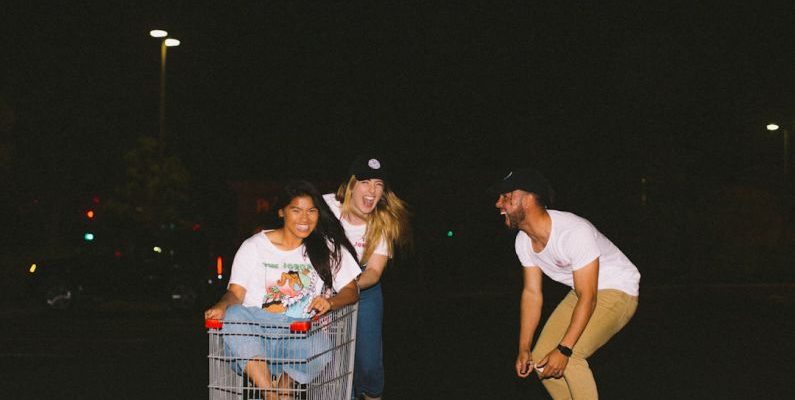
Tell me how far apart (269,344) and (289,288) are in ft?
2.04

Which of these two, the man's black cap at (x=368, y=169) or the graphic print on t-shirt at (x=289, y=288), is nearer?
the graphic print on t-shirt at (x=289, y=288)

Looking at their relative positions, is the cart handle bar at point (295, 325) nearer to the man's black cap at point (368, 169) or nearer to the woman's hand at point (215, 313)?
the woman's hand at point (215, 313)

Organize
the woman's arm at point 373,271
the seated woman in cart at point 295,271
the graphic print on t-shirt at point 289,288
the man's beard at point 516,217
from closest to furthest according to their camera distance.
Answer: the seated woman in cart at point 295,271, the graphic print on t-shirt at point 289,288, the man's beard at point 516,217, the woman's arm at point 373,271

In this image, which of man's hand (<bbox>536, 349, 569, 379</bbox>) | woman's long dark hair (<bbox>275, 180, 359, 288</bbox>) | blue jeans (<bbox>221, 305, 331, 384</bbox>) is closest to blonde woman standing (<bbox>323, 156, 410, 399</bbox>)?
woman's long dark hair (<bbox>275, 180, 359, 288</bbox>)

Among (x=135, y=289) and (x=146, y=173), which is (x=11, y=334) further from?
(x=146, y=173)

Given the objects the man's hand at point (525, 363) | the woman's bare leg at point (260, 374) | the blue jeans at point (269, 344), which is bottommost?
the man's hand at point (525, 363)

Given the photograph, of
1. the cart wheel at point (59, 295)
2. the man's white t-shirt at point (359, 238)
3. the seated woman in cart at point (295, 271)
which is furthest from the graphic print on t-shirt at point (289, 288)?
the cart wheel at point (59, 295)

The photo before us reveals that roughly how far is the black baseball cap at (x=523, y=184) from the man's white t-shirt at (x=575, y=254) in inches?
6.7

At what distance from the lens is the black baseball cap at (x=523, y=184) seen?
595 centimetres

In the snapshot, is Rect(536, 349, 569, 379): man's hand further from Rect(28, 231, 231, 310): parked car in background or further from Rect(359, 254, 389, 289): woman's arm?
Rect(28, 231, 231, 310): parked car in background

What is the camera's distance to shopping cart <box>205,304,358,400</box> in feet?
15.7

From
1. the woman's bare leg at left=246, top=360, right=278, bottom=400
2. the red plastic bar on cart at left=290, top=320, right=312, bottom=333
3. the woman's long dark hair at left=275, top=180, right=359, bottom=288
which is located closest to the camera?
the red plastic bar on cart at left=290, top=320, right=312, bottom=333

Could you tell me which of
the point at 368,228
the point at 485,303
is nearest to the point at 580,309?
the point at 368,228

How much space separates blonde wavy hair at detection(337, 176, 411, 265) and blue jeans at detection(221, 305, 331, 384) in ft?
5.58
